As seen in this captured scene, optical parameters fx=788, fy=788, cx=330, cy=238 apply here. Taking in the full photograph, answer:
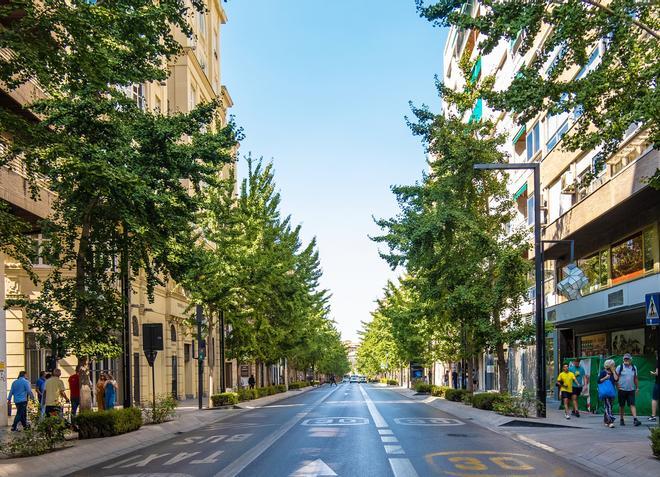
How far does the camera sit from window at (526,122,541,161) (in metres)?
38.6

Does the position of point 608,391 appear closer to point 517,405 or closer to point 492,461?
point 517,405

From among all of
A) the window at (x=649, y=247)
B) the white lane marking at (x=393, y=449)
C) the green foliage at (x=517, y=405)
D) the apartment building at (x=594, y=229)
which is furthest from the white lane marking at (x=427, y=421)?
the window at (x=649, y=247)

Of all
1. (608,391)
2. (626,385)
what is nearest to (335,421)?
(608,391)

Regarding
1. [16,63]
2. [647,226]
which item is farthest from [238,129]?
[647,226]

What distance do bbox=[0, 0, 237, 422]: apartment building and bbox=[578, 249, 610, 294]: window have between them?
15.7 meters

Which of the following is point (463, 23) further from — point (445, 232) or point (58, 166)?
point (445, 232)

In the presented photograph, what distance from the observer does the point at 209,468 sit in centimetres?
1224

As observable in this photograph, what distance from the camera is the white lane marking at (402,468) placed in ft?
36.7

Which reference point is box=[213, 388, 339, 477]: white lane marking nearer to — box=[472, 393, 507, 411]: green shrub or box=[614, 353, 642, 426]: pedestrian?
box=[472, 393, 507, 411]: green shrub

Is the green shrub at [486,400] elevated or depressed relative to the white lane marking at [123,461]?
depressed

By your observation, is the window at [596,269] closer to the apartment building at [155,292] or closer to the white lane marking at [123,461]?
the apartment building at [155,292]

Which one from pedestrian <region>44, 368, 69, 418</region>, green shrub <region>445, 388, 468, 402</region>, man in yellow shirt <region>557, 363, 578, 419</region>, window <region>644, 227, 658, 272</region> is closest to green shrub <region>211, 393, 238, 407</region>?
green shrub <region>445, 388, 468, 402</region>

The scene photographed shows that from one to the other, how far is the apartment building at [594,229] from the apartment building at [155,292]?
12565 mm

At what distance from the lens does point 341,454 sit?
13703 millimetres
